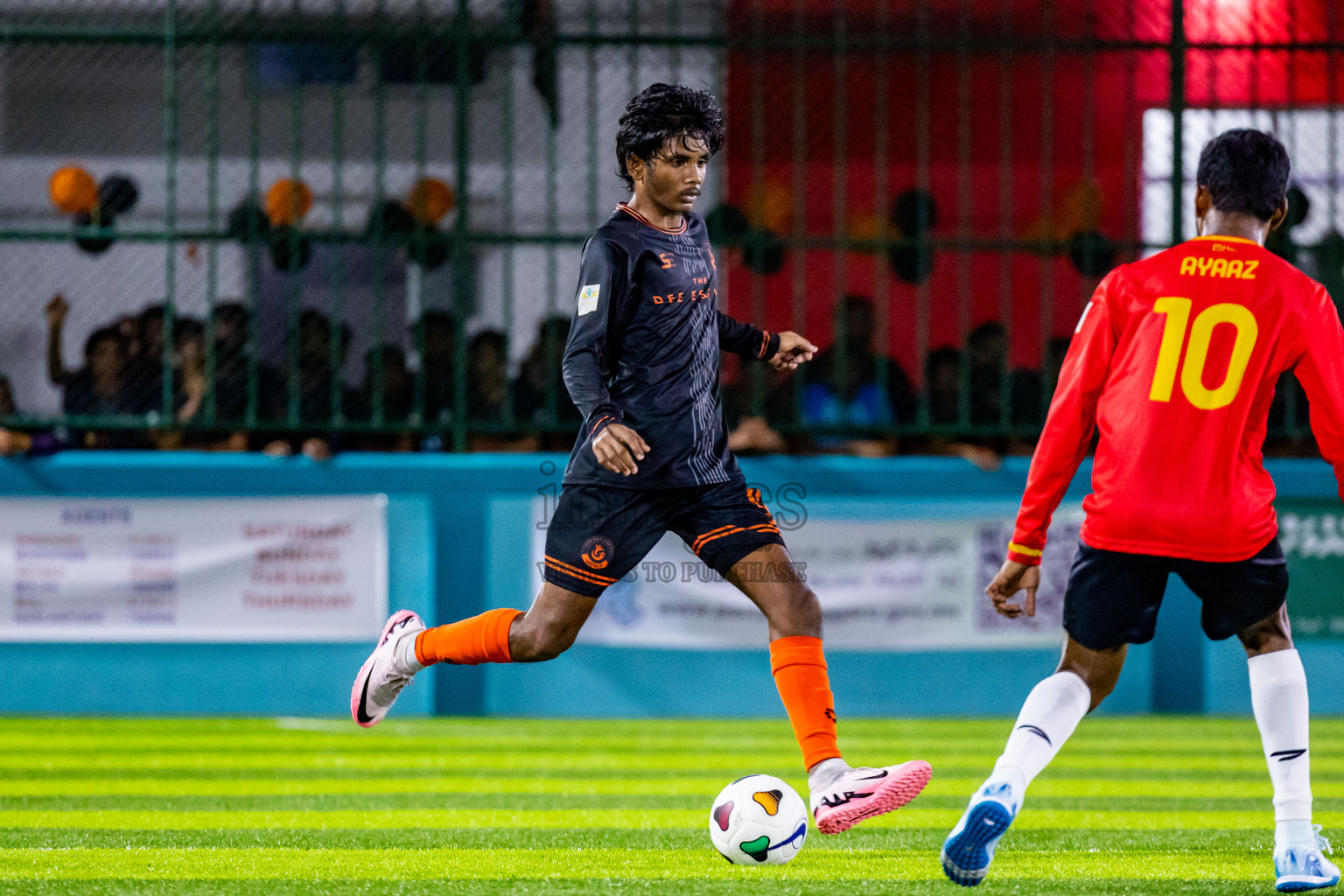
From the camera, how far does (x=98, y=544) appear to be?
8.11 meters

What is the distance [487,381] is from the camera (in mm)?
8797

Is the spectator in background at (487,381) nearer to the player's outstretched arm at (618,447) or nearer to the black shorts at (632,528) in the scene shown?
the black shorts at (632,528)

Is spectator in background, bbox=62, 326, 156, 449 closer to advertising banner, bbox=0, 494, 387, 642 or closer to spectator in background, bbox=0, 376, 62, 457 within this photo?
spectator in background, bbox=0, 376, 62, 457

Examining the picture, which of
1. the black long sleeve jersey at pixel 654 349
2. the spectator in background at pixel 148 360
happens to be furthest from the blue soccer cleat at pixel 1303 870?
the spectator in background at pixel 148 360

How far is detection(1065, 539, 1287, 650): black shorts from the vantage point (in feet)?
11.8

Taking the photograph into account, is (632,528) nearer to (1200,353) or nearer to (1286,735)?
(1200,353)

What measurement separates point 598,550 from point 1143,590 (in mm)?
1406

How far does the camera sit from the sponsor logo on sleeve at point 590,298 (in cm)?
411

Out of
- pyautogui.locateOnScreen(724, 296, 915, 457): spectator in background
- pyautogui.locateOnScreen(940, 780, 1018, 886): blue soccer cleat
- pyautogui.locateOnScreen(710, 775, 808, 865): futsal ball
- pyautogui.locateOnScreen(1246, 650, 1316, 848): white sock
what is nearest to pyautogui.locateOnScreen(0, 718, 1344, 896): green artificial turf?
pyautogui.locateOnScreen(710, 775, 808, 865): futsal ball

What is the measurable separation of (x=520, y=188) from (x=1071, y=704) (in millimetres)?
10316

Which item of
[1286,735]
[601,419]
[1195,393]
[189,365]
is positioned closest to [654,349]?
[601,419]

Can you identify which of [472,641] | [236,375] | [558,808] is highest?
[236,375]

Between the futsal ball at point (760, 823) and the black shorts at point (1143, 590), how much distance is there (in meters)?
0.83

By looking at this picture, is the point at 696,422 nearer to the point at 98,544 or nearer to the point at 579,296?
the point at 579,296
